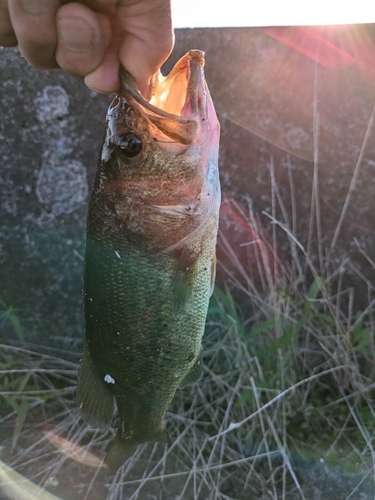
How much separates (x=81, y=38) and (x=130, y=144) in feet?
1.08

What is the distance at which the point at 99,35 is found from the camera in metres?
1.18

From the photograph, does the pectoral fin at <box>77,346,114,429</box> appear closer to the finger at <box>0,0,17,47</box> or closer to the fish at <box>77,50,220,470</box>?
the fish at <box>77,50,220,470</box>

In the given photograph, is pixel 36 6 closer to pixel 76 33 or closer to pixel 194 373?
pixel 76 33

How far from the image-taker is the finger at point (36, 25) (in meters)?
1.15

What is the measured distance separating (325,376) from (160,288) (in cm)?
199

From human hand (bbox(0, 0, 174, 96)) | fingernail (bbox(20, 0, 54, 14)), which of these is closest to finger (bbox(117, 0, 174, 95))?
human hand (bbox(0, 0, 174, 96))

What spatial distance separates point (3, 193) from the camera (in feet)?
9.86

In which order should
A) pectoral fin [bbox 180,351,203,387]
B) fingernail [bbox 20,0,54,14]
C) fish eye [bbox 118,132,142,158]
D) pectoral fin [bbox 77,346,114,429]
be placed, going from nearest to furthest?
1. fingernail [bbox 20,0,54,14]
2. fish eye [bbox 118,132,142,158]
3. pectoral fin [bbox 77,346,114,429]
4. pectoral fin [bbox 180,351,203,387]

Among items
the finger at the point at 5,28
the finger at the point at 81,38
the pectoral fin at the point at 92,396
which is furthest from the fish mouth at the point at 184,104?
the pectoral fin at the point at 92,396

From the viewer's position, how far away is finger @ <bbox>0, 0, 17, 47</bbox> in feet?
4.38

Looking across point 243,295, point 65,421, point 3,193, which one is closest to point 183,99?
point 243,295

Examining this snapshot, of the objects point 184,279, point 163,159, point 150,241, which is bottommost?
point 184,279

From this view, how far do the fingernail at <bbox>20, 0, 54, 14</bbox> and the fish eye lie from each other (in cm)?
42

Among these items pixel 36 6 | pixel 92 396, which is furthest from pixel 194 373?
pixel 36 6
